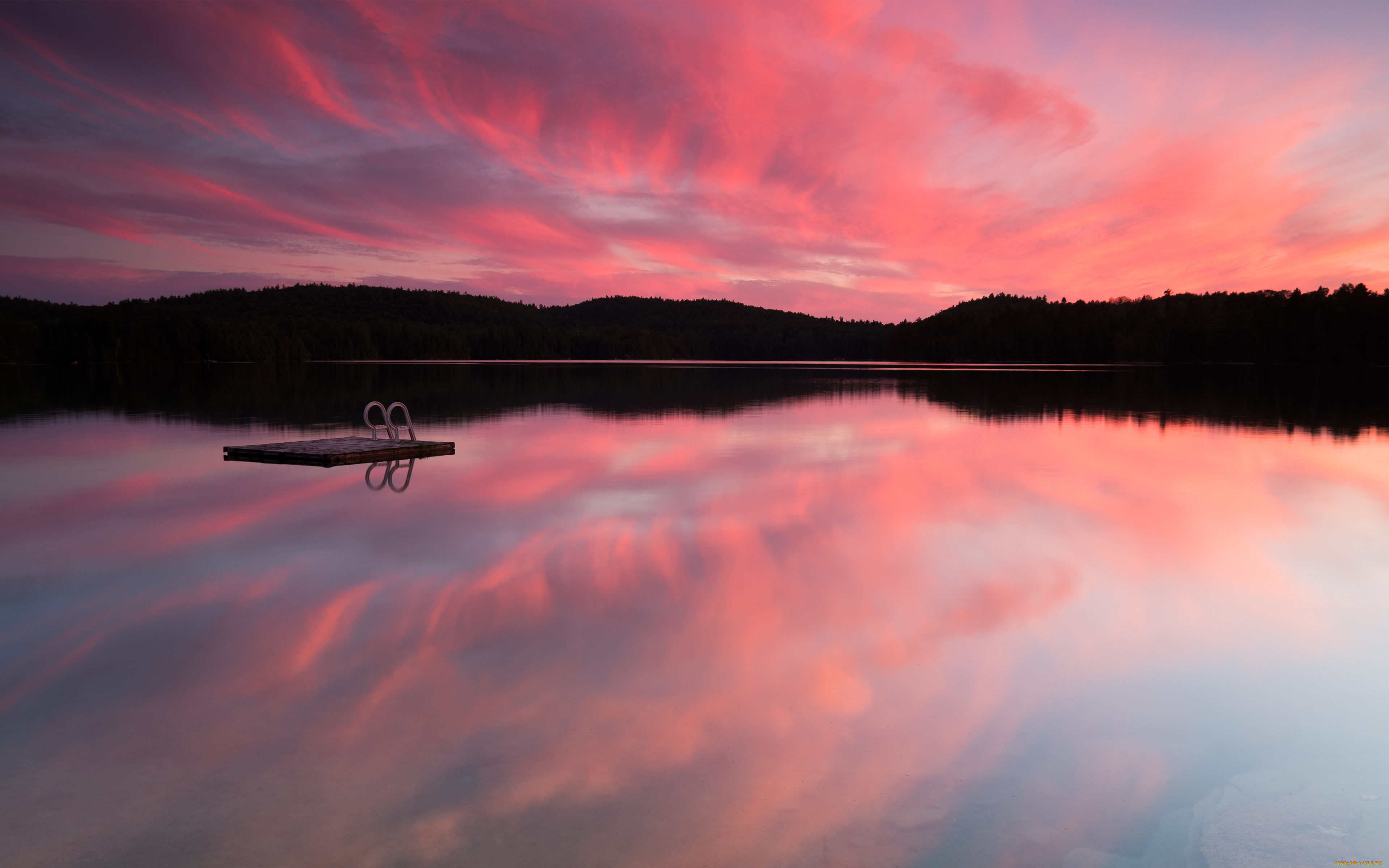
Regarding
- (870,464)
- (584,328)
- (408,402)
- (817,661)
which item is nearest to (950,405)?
(870,464)

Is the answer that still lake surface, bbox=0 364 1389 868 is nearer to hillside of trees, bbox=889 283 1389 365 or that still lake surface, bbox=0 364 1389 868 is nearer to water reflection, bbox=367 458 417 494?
water reflection, bbox=367 458 417 494

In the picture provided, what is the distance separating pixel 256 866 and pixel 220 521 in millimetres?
8615

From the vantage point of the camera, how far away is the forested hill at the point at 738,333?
361 ft

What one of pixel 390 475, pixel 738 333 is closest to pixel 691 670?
pixel 390 475

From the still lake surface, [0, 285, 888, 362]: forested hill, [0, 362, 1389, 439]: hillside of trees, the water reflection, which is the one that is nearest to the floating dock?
the water reflection

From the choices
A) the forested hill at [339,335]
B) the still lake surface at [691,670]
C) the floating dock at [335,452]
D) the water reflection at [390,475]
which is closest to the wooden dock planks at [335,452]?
the floating dock at [335,452]

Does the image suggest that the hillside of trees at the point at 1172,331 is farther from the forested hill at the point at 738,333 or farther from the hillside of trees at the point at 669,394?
the hillside of trees at the point at 669,394

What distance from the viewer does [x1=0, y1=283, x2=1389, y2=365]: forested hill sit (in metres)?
110

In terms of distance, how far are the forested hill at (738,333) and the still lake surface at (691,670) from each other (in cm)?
11689

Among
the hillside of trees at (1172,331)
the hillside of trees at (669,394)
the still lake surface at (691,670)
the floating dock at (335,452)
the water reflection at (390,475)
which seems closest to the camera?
the still lake surface at (691,670)

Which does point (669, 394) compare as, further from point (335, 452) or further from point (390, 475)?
point (390, 475)

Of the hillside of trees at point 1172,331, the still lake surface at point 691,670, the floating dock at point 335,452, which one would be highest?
the hillside of trees at point 1172,331

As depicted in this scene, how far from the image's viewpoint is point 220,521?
36.9ft

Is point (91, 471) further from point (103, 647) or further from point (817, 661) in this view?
point (817, 661)
